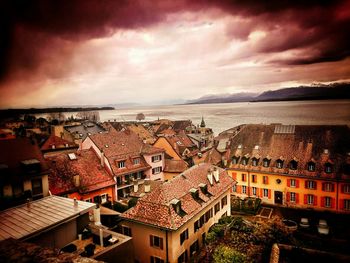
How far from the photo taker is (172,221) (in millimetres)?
9961

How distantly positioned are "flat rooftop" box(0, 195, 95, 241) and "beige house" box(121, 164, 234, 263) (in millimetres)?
3319

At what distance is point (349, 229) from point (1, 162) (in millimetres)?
18321

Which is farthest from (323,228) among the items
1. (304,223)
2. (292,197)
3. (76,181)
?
(76,181)

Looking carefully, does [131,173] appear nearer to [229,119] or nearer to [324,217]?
[324,217]

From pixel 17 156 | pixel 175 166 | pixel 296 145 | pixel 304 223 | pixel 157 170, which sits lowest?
pixel 304 223

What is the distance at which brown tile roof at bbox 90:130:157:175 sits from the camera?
59.2 ft

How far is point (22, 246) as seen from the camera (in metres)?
3.30

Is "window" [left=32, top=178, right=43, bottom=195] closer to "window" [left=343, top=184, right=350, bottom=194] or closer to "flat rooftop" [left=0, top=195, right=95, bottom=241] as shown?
"flat rooftop" [left=0, top=195, right=95, bottom=241]

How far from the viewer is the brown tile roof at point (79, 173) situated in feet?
47.2

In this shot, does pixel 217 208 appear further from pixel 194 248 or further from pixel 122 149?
pixel 122 149

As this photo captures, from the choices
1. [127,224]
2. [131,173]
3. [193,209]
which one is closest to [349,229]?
[193,209]

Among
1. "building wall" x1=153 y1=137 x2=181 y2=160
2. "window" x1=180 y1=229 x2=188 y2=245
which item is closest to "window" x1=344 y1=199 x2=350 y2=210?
"window" x1=180 y1=229 x2=188 y2=245

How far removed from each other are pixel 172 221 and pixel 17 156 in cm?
797

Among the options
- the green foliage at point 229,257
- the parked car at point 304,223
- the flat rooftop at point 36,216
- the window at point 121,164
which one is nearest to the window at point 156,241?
the green foliage at point 229,257
